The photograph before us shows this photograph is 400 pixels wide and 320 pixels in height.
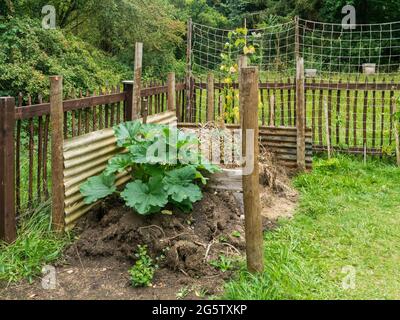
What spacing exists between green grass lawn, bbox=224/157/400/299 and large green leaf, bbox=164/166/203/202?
2.71 feet

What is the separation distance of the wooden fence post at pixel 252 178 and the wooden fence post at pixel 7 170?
6.15 ft

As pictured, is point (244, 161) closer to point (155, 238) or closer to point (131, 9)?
point (155, 238)

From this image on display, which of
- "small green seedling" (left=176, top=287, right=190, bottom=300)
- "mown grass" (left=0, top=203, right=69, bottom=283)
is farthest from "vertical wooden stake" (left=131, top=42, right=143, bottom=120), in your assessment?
"small green seedling" (left=176, top=287, right=190, bottom=300)

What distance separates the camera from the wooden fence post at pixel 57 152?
4172 millimetres

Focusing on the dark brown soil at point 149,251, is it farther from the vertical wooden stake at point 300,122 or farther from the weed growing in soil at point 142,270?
the vertical wooden stake at point 300,122

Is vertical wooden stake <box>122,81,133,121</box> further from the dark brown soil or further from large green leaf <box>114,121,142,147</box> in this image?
the dark brown soil

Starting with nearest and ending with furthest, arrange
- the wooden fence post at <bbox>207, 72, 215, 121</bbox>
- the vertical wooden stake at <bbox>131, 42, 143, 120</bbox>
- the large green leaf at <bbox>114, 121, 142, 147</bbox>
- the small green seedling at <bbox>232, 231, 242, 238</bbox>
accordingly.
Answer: the small green seedling at <bbox>232, 231, 242, 238</bbox> < the large green leaf at <bbox>114, 121, 142, 147</bbox> < the vertical wooden stake at <bbox>131, 42, 143, 120</bbox> < the wooden fence post at <bbox>207, 72, 215, 121</bbox>

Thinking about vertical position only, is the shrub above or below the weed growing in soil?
above

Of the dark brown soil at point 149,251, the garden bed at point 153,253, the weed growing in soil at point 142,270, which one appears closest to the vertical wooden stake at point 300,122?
the garden bed at point 153,253

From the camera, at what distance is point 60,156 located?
14.0ft

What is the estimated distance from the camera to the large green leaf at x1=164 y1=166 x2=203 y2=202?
4.19 m

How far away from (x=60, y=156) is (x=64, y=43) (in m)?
5.80

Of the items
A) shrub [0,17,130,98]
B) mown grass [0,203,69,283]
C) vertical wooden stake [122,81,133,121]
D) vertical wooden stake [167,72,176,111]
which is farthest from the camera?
shrub [0,17,130,98]
